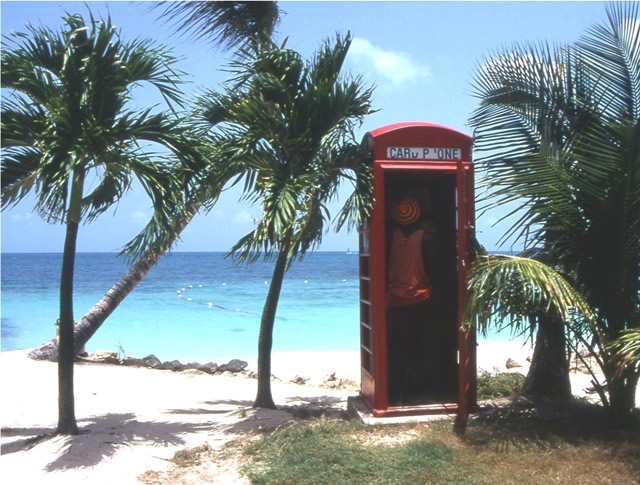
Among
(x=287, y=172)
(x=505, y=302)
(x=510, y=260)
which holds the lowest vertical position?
(x=505, y=302)

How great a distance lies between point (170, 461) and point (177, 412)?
2475 millimetres

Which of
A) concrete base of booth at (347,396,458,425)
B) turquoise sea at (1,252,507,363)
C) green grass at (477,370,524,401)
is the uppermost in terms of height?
concrete base of booth at (347,396,458,425)

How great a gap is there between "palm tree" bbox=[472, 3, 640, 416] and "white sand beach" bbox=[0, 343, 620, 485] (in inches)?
127

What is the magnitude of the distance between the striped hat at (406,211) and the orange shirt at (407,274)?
20 cm

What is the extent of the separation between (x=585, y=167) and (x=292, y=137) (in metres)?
2.87

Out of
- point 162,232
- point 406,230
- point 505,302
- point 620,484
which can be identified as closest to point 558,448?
point 620,484

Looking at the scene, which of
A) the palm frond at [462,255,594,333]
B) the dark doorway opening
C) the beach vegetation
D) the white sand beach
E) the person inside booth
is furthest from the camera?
the dark doorway opening

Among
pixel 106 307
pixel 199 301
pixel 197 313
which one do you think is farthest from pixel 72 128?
pixel 199 301

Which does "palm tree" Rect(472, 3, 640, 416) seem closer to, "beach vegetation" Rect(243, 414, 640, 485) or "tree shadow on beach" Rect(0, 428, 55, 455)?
"beach vegetation" Rect(243, 414, 640, 485)

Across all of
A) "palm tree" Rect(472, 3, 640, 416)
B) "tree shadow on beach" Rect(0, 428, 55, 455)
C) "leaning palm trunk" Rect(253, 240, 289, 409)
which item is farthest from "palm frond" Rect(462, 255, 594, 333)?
"tree shadow on beach" Rect(0, 428, 55, 455)

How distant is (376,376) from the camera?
6.12m

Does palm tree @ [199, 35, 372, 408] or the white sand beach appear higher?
palm tree @ [199, 35, 372, 408]

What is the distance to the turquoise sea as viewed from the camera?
742 inches

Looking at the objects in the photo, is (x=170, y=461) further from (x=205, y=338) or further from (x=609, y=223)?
(x=205, y=338)
